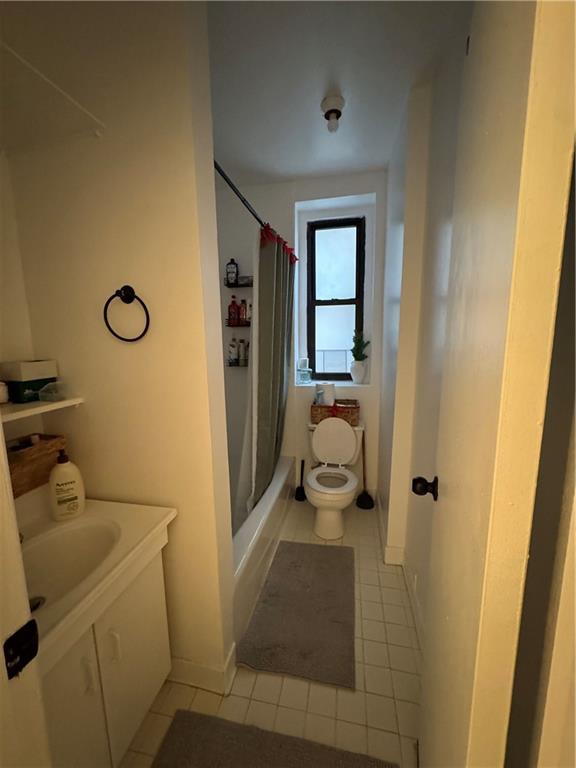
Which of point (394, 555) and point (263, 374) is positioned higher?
point (263, 374)

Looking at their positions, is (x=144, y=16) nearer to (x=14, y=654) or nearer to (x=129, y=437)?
(x=129, y=437)

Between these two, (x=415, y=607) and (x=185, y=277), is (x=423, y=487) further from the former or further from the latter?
(x=415, y=607)

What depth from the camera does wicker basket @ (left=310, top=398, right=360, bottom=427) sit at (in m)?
2.46

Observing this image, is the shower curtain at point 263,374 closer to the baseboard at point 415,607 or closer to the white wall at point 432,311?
the white wall at point 432,311

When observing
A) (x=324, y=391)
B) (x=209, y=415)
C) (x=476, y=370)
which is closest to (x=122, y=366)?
(x=209, y=415)

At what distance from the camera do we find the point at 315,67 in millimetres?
1336

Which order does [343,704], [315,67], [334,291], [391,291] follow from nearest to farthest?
[343,704], [315,67], [391,291], [334,291]

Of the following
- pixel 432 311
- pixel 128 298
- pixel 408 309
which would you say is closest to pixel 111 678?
pixel 128 298

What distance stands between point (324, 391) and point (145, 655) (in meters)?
1.85

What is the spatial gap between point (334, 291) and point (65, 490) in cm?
238

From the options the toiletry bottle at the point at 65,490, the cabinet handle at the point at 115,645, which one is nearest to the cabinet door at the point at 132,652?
the cabinet handle at the point at 115,645

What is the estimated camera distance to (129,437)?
45.1 inches

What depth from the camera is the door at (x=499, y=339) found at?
377mm

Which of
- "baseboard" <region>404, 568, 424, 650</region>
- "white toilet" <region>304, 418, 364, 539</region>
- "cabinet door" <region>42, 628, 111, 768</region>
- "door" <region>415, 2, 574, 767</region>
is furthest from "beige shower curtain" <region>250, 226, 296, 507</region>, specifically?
"door" <region>415, 2, 574, 767</region>
